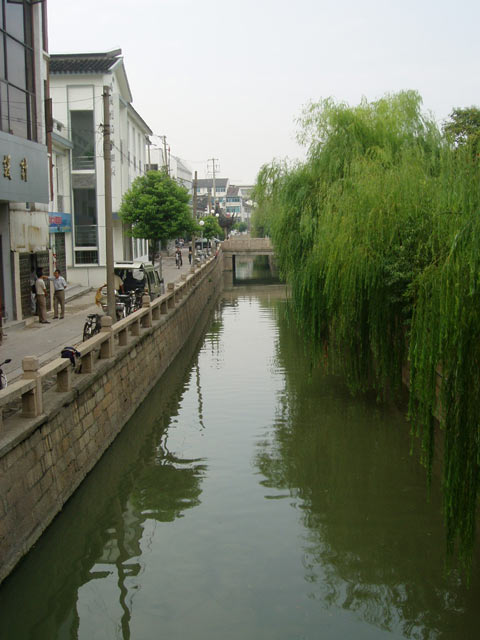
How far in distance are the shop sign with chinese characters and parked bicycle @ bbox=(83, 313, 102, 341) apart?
11.6ft

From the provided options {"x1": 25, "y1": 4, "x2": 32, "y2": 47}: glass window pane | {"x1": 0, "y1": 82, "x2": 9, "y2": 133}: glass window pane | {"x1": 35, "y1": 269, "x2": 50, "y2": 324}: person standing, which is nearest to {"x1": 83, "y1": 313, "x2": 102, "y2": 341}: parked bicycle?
{"x1": 35, "y1": 269, "x2": 50, "y2": 324}: person standing

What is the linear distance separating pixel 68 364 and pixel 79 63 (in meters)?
25.4

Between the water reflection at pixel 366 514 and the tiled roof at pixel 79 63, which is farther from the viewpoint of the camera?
the tiled roof at pixel 79 63

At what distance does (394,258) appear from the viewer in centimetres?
1206

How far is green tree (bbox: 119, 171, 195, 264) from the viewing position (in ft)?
108

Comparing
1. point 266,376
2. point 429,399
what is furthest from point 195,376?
point 429,399

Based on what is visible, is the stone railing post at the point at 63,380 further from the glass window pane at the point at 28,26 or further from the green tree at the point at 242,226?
the green tree at the point at 242,226

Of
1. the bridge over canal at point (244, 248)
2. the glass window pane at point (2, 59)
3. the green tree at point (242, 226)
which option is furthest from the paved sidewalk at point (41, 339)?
the green tree at point (242, 226)

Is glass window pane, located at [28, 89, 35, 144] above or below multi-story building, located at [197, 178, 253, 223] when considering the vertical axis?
below

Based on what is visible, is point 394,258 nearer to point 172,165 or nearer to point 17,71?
point 17,71

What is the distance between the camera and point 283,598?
7973mm

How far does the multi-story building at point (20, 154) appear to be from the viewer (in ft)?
57.7

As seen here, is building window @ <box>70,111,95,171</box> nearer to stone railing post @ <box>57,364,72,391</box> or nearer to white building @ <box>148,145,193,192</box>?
stone railing post @ <box>57,364,72,391</box>

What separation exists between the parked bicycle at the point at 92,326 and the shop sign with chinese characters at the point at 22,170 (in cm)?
353
